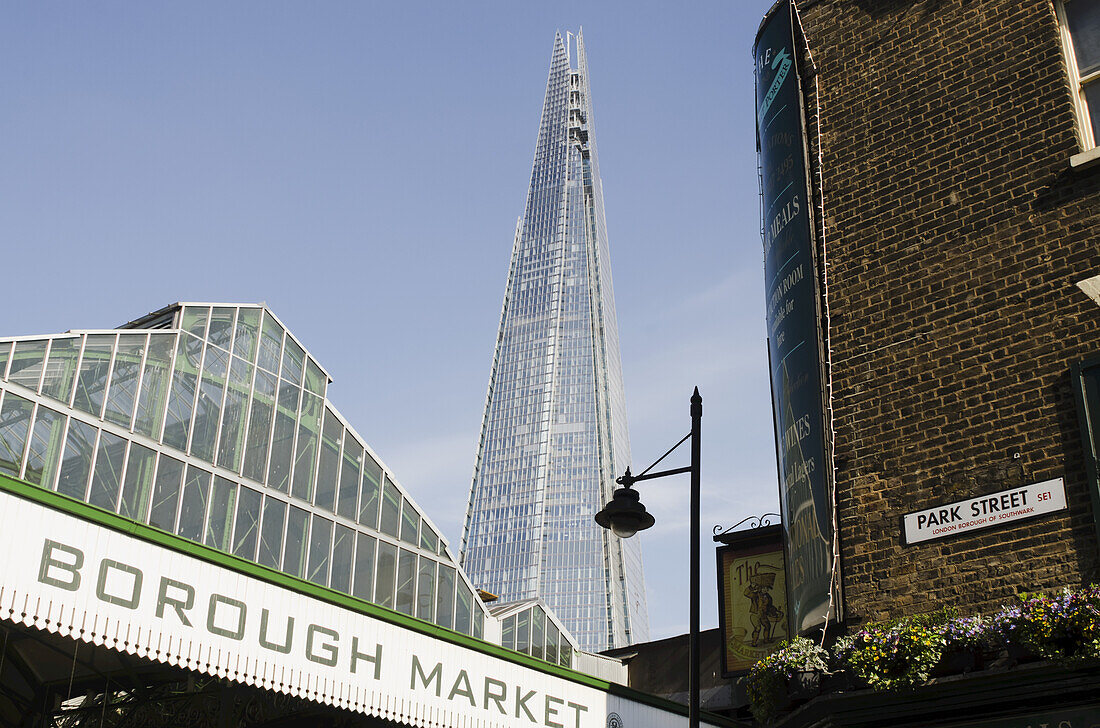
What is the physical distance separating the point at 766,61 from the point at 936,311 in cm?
579

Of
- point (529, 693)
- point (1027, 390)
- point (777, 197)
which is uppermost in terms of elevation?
point (777, 197)

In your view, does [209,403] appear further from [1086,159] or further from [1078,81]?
[1086,159]

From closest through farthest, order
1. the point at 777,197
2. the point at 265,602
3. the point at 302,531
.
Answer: the point at 265,602 → the point at 777,197 → the point at 302,531

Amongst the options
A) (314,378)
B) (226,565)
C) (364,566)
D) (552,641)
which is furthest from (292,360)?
(226,565)

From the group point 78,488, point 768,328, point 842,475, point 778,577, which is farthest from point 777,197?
point 78,488

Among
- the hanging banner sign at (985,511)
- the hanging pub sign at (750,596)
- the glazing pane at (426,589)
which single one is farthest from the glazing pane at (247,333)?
the hanging banner sign at (985,511)

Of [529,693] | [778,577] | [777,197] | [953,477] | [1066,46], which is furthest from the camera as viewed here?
[778,577]

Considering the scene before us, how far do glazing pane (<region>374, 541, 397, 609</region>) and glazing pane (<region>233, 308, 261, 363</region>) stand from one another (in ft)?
22.2

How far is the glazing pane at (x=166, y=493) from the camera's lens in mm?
26016

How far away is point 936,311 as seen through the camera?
537 inches

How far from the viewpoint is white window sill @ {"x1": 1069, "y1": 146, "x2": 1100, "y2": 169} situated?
12.5 m

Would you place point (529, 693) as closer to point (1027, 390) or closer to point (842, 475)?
point (842, 475)

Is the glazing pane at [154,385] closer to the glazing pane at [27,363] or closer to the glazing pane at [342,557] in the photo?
the glazing pane at [27,363]

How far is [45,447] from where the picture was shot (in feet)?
78.8
